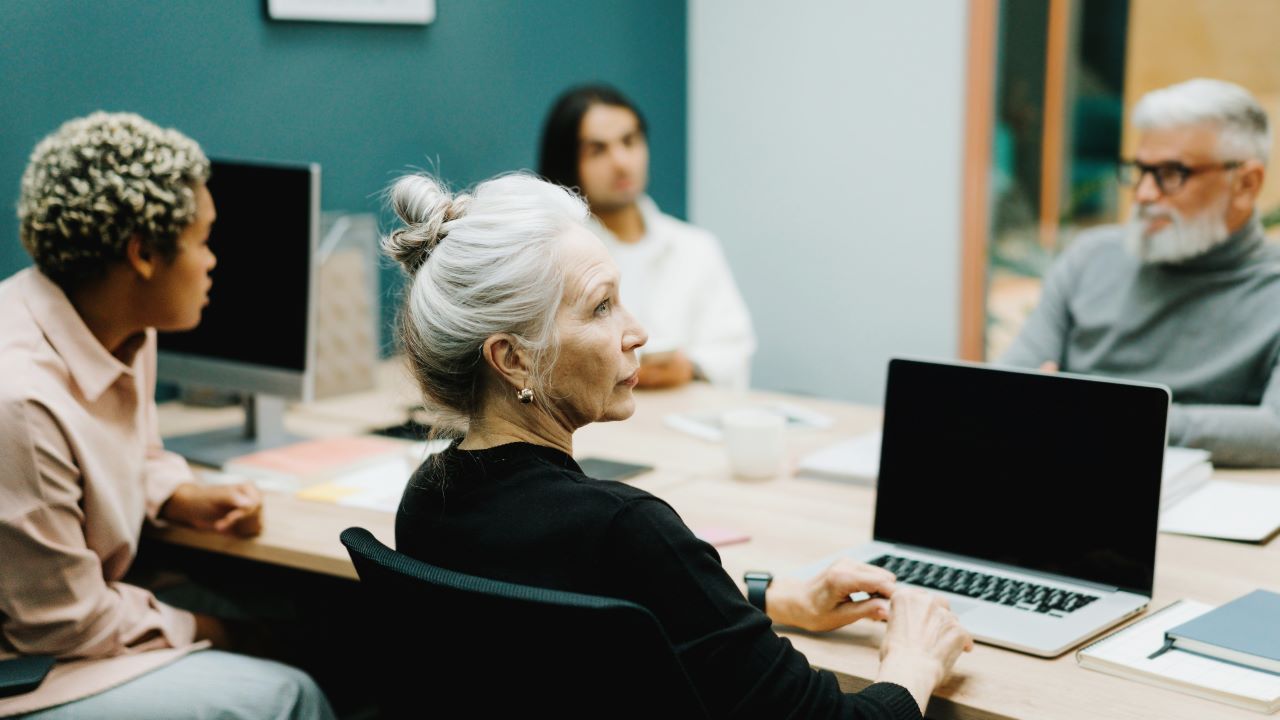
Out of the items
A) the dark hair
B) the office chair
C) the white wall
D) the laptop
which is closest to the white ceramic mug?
the laptop

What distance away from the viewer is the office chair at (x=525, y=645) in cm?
101

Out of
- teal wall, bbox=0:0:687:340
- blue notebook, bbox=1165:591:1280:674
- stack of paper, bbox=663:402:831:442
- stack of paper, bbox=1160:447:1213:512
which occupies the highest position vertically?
teal wall, bbox=0:0:687:340

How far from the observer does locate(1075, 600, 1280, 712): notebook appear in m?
1.25

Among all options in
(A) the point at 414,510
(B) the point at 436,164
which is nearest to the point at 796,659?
(A) the point at 414,510

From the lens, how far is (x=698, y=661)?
3.75 feet

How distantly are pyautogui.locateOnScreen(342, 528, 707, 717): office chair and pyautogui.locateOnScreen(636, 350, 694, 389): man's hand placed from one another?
1587 millimetres

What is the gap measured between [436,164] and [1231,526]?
81.6 inches

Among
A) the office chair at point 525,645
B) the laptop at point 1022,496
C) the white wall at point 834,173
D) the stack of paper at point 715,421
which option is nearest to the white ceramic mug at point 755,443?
the stack of paper at point 715,421

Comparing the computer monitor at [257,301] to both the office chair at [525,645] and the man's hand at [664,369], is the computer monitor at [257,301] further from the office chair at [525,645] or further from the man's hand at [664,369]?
the office chair at [525,645]

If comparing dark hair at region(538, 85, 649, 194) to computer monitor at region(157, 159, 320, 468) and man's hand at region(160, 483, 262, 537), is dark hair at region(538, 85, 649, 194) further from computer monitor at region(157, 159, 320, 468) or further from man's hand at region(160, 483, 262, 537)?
man's hand at region(160, 483, 262, 537)

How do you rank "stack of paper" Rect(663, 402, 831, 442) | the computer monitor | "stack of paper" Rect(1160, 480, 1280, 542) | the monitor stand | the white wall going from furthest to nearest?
1. the white wall
2. "stack of paper" Rect(663, 402, 831, 442)
3. the monitor stand
4. the computer monitor
5. "stack of paper" Rect(1160, 480, 1280, 542)

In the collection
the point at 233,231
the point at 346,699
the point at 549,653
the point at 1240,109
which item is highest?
the point at 1240,109

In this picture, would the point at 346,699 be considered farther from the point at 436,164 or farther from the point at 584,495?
the point at 584,495

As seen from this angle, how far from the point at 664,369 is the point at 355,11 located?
1.14 m
